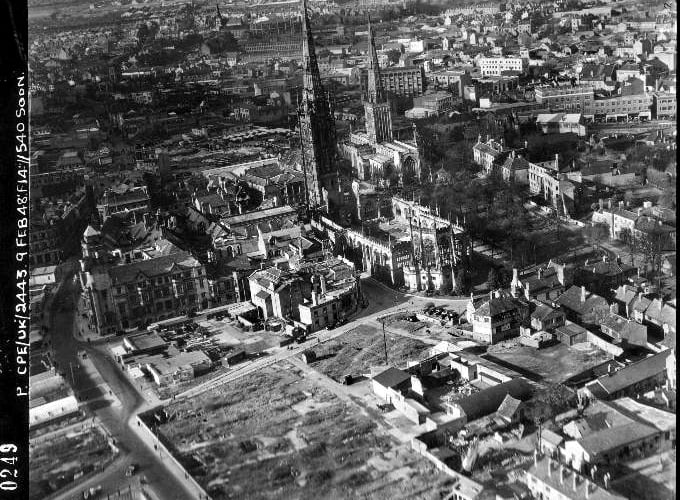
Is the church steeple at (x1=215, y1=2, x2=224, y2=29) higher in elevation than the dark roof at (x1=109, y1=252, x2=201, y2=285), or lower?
higher

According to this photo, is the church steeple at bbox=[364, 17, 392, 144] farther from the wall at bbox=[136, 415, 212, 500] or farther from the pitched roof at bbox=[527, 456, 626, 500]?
the pitched roof at bbox=[527, 456, 626, 500]

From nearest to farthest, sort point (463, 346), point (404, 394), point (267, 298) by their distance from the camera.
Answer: point (404, 394) < point (463, 346) < point (267, 298)

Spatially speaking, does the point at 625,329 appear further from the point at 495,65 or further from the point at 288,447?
the point at 495,65

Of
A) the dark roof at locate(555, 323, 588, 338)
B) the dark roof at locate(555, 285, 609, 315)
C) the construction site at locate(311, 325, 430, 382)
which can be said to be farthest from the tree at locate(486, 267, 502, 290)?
the construction site at locate(311, 325, 430, 382)

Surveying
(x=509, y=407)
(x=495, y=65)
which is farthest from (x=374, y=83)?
(x=509, y=407)

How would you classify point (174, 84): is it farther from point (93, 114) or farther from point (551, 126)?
point (551, 126)

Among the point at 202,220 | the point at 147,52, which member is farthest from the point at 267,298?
the point at 147,52
